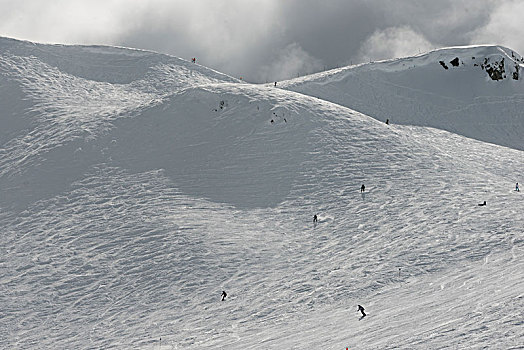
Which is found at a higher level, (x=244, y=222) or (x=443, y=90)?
(x=443, y=90)

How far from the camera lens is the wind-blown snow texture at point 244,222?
20234 mm

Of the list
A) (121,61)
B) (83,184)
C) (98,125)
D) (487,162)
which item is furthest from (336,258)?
(121,61)

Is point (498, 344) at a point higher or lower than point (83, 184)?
lower

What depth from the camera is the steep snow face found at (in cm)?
5125

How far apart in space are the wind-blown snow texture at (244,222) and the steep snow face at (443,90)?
612 mm

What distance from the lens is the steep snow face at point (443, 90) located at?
51.2m

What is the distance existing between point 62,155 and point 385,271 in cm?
2320

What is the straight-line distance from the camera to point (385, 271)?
2320 centimetres

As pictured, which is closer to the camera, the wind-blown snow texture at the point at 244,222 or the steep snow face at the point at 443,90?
the wind-blown snow texture at the point at 244,222

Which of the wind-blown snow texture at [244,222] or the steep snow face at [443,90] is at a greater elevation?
the steep snow face at [443,90]

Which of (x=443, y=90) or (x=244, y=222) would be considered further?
(x=443, y=90)

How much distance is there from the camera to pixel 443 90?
187 feet

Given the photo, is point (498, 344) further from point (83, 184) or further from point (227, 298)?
point (83, 184)

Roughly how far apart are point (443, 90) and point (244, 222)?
35.0 meters
